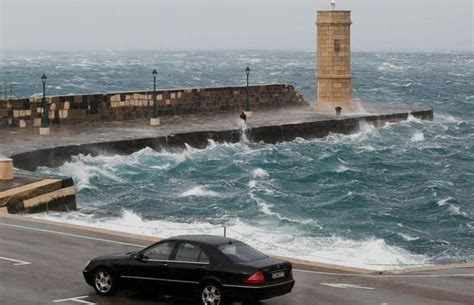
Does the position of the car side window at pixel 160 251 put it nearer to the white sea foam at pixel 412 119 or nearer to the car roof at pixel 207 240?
the car roof at pixel 207 240

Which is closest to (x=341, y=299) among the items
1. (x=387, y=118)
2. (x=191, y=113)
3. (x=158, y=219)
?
(x=158, y=219)

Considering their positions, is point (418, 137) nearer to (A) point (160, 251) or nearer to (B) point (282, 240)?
(B) point (282, 240)

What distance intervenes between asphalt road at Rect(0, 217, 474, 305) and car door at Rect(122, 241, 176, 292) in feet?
1.02

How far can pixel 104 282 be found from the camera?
17312 millimetres

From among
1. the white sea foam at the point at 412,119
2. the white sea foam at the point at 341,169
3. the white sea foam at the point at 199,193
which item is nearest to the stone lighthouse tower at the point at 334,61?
the white sea foam at the point at 412,119

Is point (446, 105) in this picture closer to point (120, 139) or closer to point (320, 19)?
point (320, 19)

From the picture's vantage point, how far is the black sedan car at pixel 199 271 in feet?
52.9

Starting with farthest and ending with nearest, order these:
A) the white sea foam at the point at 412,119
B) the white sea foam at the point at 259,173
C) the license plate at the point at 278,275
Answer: the white sea foam at the point at 412,119
the white sea foam at the point at 259,173
the license plate at the point at 278,275

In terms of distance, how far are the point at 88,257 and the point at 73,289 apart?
8.87 ft

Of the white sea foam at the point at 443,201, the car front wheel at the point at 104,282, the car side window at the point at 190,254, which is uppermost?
the car side window at the point at 190,254

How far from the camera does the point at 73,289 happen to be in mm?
17625

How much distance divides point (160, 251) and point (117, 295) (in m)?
1.06

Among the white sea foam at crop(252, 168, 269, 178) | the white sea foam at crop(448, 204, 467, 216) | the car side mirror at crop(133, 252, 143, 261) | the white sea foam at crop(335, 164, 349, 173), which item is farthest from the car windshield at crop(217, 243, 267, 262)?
the white sea foam at crop(335, 164, 349, 173)

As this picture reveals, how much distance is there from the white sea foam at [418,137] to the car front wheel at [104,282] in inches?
1565
